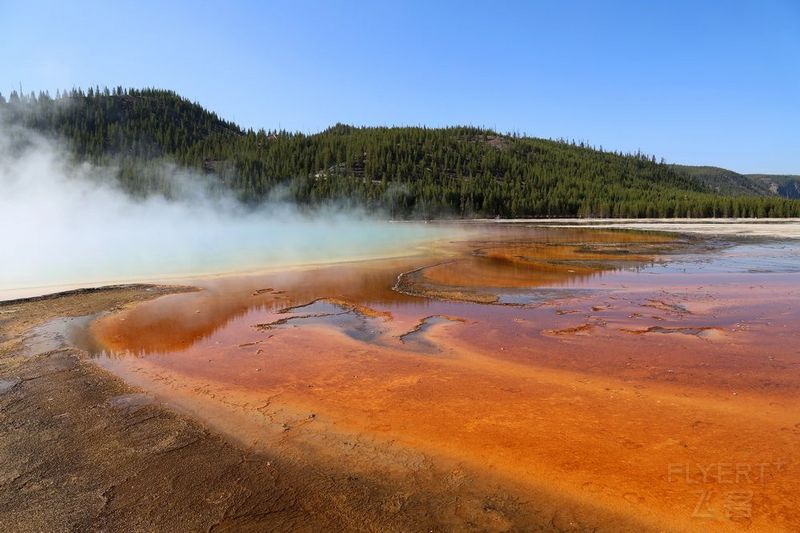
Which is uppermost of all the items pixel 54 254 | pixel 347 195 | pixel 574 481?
pixel 347 195

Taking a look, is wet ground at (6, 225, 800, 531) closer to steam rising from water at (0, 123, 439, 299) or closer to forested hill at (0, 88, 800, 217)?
steam rising from water at (0, 123, 439, 299)

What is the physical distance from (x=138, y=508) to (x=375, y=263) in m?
20.0

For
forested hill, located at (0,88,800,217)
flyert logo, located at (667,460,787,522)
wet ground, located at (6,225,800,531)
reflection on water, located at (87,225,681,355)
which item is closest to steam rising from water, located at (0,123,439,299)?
reflection on water, located at (87,225,681,355)

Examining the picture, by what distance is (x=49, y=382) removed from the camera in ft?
25.9

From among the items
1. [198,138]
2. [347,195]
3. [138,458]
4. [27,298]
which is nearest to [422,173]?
[347,195]

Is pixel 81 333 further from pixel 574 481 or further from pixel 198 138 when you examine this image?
pixel 198 138

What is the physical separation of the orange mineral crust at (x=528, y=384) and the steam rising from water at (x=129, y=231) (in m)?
8.92

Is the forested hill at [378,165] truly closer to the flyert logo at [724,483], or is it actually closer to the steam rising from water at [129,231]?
the steam rising from water at [129,231]

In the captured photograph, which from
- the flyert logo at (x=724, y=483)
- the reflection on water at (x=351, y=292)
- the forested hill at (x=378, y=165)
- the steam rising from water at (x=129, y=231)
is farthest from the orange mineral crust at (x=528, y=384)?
the forested hill at (x=378, y=165)

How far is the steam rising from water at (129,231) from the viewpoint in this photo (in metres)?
22.2

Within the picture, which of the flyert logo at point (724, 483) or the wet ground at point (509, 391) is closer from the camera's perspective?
the flyert logo at point (724, 483)

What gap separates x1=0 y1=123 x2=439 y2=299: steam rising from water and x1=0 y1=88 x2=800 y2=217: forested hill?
22.0 feet

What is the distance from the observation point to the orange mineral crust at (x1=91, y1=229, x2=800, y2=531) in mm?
4949

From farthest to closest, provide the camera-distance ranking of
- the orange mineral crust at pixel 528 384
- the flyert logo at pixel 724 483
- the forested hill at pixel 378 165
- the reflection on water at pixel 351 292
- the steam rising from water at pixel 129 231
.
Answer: the forested hill at pixel 378 165 → the steam rising from water at pixel 129 231 → the reflection on water at pixel 351 292 → the orange mineral crust at pixel 528 384 → the flyert logo at pixel 724 483
